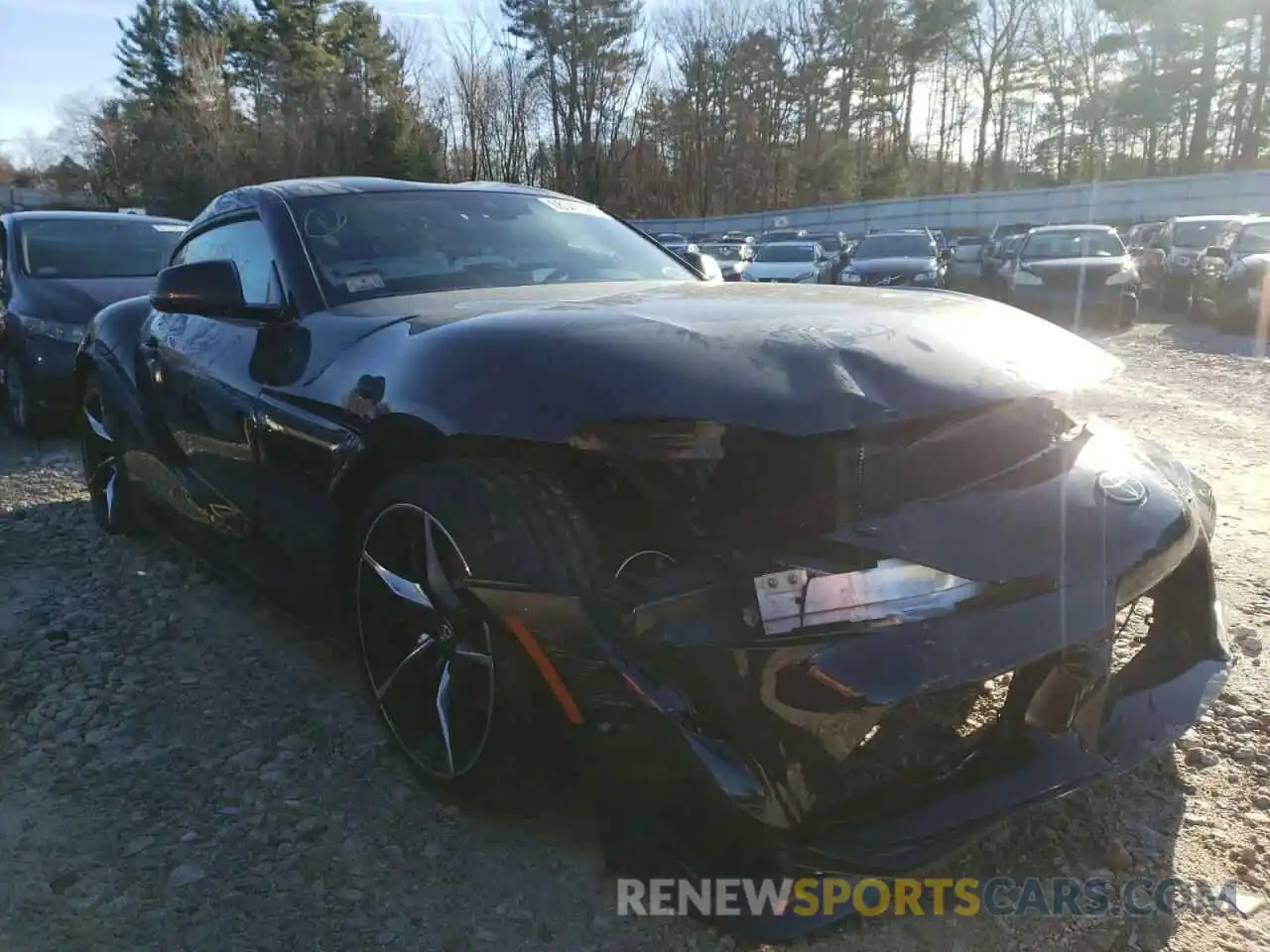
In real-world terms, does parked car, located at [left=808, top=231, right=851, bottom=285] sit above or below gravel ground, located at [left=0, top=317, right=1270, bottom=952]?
below

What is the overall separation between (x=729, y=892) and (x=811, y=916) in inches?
5.9

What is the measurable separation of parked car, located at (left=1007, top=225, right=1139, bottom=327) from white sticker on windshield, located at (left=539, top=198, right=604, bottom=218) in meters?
12.6

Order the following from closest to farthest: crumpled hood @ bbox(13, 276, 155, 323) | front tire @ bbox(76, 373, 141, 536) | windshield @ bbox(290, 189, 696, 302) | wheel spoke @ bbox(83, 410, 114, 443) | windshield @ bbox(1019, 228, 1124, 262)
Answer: windshield @ bbox(290, 189, 696, 302), front tire @ bbox(76, 373, 141, 536), wheel spoke @ bbox(83, 410, 114, 443), crumpled hood @ bbox(13, 276, 155, 323), windshield @ bbox(1019, 228, 1124, 262)

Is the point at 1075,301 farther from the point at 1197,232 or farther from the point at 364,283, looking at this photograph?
the point at 364,283

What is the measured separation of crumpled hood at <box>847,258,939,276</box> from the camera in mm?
18203

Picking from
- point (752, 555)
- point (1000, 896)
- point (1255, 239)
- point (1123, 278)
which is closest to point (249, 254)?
point (752, 555)

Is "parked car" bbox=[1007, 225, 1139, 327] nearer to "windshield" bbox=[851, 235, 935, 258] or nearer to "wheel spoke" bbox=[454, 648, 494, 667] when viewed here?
"windshield" bbox=[851, 235, 935, 258]

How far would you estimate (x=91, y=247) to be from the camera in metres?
7.37

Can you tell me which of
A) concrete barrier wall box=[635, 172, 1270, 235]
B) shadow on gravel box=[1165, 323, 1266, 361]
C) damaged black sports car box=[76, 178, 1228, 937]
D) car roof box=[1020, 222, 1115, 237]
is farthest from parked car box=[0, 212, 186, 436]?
concrete barrier wall box=[635, 172, 1270, 235]

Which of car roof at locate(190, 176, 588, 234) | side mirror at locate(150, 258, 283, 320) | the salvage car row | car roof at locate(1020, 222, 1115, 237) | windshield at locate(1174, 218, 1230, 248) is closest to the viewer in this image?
side mirror at locate(150, 258, 283, 320)

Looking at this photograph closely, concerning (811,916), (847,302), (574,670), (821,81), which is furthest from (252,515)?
(821,81)

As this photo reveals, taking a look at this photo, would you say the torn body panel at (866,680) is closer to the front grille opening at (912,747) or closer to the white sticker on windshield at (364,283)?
the front grille opening at (912,747)

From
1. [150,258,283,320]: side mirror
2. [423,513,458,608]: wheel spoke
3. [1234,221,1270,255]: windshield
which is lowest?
[1234,221,1270,255]: windshield

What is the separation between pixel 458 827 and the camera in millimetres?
2375
